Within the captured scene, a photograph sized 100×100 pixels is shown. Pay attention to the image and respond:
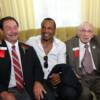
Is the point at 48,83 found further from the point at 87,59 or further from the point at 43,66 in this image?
the point at 87,59

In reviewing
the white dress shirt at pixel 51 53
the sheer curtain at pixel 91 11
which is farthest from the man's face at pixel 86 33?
→ the sheer curtain at pixel 91 11

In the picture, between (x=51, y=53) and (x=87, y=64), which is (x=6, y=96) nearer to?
(x=51, y=53)

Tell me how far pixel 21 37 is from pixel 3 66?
829 mm

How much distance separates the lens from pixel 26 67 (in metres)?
2.72

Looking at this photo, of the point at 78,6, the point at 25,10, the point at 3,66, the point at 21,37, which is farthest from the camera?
the point at 78,6

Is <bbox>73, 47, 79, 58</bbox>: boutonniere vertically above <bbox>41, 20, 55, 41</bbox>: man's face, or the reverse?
<bbox>41, 20, 55, 41</bbox>: man's face

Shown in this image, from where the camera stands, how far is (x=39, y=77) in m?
2.73

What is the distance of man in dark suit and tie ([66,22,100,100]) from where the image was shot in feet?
10.3

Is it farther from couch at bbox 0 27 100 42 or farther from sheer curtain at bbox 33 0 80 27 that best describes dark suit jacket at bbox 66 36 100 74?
sheer curtain at bbox 33 0 80 27

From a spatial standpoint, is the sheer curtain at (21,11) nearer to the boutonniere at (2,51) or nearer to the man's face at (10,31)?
the man's face at (10,31)

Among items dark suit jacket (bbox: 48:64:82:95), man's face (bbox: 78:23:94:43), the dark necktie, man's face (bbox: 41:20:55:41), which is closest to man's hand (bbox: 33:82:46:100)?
dark suit jacket (bbox: 48:64:82:95)

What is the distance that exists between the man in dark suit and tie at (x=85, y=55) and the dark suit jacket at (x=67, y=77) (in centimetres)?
34

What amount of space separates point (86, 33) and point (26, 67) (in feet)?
2.93

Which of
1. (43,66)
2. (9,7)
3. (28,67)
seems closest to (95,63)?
(43,66)
